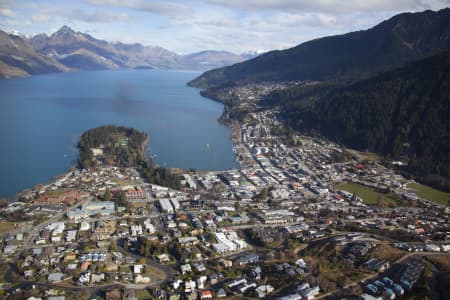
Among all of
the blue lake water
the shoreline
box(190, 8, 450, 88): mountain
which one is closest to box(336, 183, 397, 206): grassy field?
the shoreline

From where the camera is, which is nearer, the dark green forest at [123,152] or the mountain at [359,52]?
the dark green forest at [123,152]

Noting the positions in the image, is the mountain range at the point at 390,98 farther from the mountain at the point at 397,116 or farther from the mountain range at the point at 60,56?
the mountain range at the point at 60,56

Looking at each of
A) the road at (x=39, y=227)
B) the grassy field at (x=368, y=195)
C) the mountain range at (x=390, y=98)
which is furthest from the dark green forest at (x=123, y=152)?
the mountain range at (x=390, y=98)

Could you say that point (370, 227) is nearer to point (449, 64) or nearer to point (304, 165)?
point (304, 165)

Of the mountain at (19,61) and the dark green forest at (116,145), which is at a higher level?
the mountain at (19,61)

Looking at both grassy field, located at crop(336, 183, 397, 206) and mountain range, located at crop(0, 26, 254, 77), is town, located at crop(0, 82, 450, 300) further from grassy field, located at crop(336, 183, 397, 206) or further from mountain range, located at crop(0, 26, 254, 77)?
mountain range, located at crop(0, 26, 254, 77)

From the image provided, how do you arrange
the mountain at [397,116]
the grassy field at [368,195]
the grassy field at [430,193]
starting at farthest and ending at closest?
the mountain at [397,116]
the grassy field at [430,193]
the grassy field at [368,195]

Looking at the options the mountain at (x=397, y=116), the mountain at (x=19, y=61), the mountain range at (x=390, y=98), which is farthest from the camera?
the mountain at (x=19, y=61)
